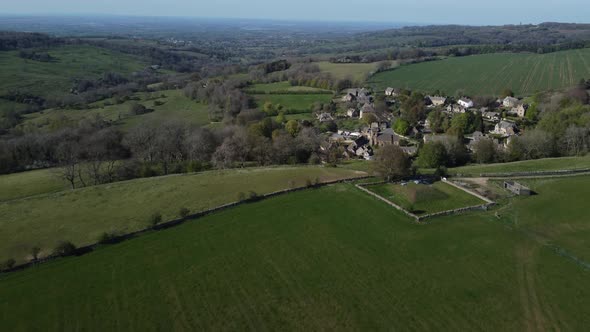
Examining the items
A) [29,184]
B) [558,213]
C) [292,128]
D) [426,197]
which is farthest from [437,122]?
[29,184]

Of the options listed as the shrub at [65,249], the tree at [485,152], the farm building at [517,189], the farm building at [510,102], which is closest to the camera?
the shrub at [65,249]

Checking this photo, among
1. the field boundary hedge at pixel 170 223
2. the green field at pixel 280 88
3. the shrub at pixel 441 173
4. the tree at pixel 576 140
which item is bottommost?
the green field at pixel 280 88

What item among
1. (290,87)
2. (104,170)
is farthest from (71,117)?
(290,87)

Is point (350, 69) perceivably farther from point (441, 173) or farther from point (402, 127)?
point (441, 173)

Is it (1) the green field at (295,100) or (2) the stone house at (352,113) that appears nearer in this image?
(2) the stone house at (352,113)

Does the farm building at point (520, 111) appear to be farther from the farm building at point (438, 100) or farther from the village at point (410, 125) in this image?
the farm building at point (438, 100)

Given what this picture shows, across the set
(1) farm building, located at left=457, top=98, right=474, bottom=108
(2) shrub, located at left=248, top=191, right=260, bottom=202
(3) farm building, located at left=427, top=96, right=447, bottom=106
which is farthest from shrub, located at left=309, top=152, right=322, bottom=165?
(1) farm building, located at left=457, top=98, right=474, bottom=108

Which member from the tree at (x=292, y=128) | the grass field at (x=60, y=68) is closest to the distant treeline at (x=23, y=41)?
the grass field at (x=60, y=68)

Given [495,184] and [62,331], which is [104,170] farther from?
[495,184]
